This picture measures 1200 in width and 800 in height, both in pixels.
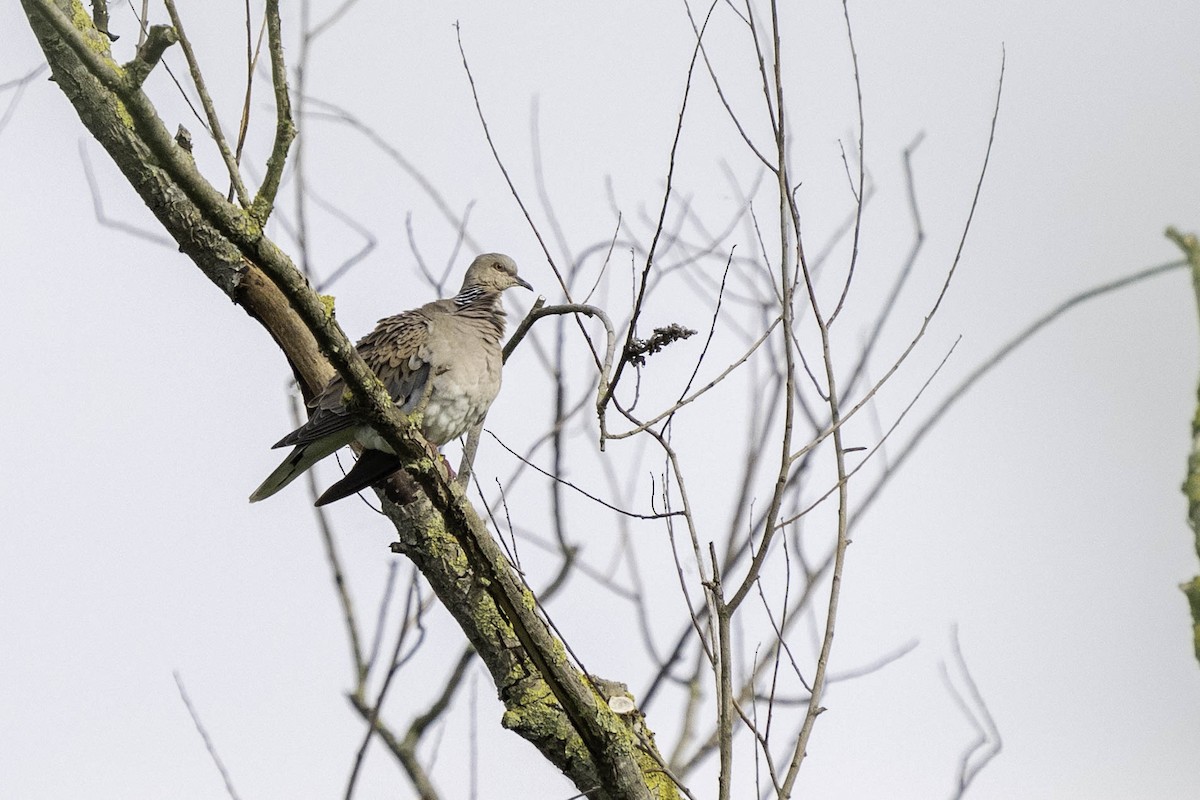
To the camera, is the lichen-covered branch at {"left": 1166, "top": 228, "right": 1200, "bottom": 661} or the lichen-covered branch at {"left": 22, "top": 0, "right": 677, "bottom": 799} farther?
the lichen-covered branch at {"left": 22, "top": 0, "right": 677, "bottom": 799}

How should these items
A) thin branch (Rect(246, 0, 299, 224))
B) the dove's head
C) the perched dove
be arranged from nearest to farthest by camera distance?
thin branch (Rect(246, 0, 299, 224)) < the perched dove < the dove's head

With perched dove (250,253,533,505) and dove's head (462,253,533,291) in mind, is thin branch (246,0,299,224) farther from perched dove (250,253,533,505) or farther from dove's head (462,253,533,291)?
dove's head (462,253,533,291)

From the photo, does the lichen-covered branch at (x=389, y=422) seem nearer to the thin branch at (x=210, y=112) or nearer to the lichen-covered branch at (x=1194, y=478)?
the thin branch at (x=210, y=112)

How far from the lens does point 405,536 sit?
4461 mm

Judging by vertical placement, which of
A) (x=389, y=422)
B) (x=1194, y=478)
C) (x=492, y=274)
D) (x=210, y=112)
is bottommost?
(x=1194, y=478)

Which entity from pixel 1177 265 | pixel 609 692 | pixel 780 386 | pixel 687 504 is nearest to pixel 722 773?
pixel 687 504

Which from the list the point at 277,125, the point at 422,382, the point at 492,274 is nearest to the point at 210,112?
the point at 277,125

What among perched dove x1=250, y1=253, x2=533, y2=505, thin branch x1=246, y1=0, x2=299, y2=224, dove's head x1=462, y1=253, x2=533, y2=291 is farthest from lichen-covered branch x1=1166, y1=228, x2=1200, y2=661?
dove's head x1=462, y1=253, x2=533, y2=291

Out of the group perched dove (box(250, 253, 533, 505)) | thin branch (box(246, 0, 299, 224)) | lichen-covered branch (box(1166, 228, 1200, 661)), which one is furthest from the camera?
perched dove (box(250, 253, 533, 505))

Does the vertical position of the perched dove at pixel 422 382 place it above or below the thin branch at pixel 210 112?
above

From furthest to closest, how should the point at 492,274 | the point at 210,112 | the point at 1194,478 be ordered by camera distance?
the point at 492,274, the point at 210,112, the point at 1194,478

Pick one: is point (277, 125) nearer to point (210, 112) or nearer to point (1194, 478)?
point (210, 112)

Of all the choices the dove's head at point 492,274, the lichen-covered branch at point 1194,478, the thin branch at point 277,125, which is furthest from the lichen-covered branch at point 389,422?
the lichen-covered branch at point 1194,478

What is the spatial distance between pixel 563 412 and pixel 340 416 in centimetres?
126
